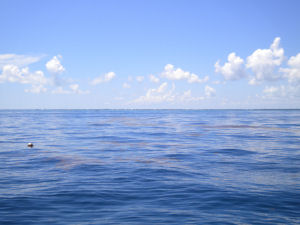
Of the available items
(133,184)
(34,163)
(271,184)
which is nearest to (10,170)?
(34,163)

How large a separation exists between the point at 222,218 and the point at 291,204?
138 inches

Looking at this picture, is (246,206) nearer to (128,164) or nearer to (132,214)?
(132,214)

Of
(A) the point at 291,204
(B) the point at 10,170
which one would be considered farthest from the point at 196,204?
(B) the point at 10,170

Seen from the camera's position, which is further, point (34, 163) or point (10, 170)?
point (34, 163)

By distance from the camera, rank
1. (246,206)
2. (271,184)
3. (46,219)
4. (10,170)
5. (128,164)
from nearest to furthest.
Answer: (46,219) < (246,206) < (271,184) < (10,170) < (128,164)

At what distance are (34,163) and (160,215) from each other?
1306cm

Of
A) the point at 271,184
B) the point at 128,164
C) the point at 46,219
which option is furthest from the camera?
the point at 128,164

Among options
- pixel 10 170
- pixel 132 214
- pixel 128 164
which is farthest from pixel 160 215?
pixel 10 170

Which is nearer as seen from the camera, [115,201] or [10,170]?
[115,201]

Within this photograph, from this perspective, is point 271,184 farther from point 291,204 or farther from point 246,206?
point 246,206

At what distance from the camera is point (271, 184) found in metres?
13.1

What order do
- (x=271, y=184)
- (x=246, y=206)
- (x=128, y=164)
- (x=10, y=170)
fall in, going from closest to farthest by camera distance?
(x=246, y=206), (x=271, y=184), (x=10, y=170), (x=128, y=164)

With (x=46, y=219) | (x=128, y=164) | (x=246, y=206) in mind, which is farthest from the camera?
(x=128, y=164)

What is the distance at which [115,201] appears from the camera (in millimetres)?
10695
